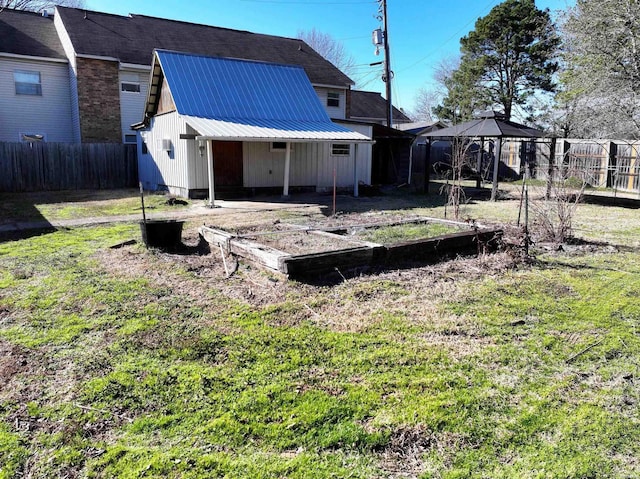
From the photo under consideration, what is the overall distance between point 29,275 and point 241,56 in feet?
65.3

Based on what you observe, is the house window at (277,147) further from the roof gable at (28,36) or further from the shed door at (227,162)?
the roof gable at (28,36)

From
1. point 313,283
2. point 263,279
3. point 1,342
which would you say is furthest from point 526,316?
point 1,342

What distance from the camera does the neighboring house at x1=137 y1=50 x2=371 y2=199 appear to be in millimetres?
14680

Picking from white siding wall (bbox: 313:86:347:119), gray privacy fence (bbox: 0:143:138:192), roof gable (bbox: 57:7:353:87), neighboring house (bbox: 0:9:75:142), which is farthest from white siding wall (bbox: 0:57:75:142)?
white siding wall (bbox: 313:86:347:119)

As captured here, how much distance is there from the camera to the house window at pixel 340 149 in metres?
17.8

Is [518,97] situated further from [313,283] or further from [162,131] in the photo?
[313,283]

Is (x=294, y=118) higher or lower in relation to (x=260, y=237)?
higher

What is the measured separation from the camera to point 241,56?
23453 millimetres

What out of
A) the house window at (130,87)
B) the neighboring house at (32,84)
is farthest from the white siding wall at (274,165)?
the neighboring house at (32,84)

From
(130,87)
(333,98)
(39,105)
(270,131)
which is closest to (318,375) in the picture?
(270,131)

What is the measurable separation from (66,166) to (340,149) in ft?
33.1

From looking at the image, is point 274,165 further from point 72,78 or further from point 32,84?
point 32,84

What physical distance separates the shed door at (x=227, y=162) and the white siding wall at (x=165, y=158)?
1.03 m

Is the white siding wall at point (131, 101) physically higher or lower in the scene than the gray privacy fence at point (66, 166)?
higher
